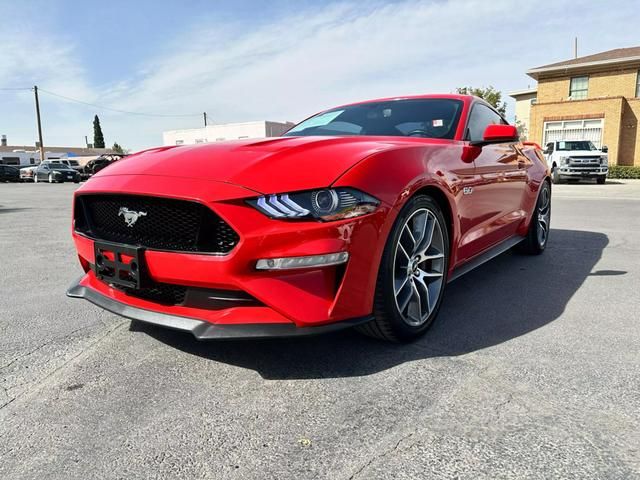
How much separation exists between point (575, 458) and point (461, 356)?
865 mm

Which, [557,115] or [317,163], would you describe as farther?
[557,115]

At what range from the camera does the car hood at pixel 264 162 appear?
83.7 inches

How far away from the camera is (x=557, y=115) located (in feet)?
84.9

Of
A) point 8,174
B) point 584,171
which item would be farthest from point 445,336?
point 8,174

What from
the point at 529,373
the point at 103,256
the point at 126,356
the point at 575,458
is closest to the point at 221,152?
the point at 103,256

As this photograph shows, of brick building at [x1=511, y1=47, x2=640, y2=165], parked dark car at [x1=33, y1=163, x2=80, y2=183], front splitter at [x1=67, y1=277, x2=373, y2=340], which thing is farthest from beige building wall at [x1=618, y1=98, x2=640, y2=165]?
parked dark car at [x1=33, y1=163, x2=80, y2=183]

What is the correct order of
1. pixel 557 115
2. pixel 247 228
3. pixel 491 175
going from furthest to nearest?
1. pixel 557 115
2. pixel 491 175
3. pixel 247 228

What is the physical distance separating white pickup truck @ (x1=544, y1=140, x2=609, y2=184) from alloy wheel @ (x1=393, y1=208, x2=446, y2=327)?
18242 mm

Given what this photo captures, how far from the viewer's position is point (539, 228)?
16.3 feet

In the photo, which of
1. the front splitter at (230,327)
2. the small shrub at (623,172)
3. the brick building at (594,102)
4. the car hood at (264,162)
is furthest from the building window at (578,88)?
the front splitter at (230,327)

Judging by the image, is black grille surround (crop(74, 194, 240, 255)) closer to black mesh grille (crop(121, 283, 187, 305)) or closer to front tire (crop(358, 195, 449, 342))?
black mesh grille (crop(121, 283, 187, 305))

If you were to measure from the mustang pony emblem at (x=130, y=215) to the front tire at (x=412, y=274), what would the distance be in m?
1.19

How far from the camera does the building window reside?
85.1 feet

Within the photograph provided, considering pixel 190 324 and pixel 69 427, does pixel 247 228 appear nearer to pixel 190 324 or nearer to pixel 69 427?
pixel 190 324
